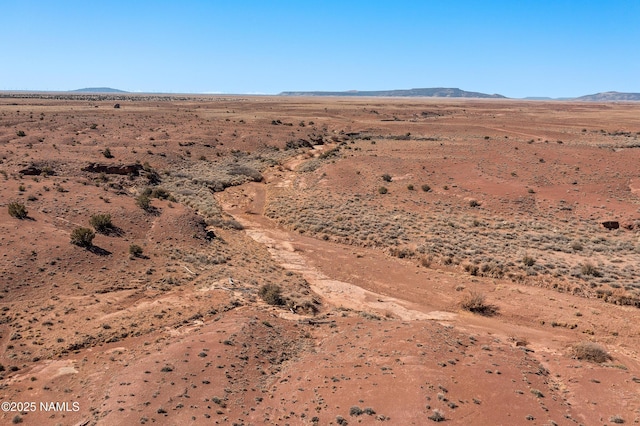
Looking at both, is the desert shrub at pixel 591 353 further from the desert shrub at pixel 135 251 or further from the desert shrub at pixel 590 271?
the desert shrub at pixel 135 251

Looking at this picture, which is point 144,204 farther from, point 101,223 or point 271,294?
point 271,294

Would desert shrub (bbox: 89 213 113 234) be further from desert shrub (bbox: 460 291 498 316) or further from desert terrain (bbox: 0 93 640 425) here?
desert shrub (bbox: 460 291 498 316)

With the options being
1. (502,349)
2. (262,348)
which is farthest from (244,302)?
(502,349)

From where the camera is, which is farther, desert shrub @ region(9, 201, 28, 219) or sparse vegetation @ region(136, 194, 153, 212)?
sparse vegetation @ region(136, 194, 153, 212)

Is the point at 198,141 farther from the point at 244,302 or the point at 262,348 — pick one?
the point at 262,348

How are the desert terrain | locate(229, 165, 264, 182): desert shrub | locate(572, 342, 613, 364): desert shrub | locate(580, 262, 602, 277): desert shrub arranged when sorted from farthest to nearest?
locate(229, 165, 264, 182): desert shrub, locate(580, 262, 602, 277): desert shrub, locate(572, 342, 613, 364): desert shrub, the desert terrain

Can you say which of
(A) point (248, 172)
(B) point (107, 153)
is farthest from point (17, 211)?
(A) point (248, 172)

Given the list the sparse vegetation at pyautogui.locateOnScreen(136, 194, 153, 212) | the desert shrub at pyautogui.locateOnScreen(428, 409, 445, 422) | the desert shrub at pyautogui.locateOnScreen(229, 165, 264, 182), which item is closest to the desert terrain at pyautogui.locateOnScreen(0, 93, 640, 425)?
the desert shrub at pyautogui.locateOnScreen(428, 409, 445, 422)
